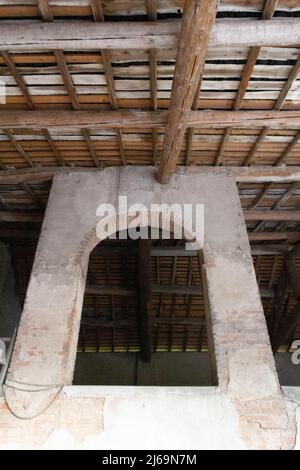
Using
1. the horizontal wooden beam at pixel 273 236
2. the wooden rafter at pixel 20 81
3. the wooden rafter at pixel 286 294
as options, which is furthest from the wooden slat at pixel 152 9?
the wooden rafter at pixel 286 294

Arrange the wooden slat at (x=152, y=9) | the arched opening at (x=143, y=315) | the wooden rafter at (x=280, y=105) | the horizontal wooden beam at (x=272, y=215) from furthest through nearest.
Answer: the arched opening at (x=143, y=315) < the horizontal wooden beam at (x=272, y=215) < the wooden rafter at (x=280, y=105) < the wooden slat at (x=152, y=9)

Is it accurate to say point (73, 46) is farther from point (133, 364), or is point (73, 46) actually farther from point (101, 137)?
point (133, 364)

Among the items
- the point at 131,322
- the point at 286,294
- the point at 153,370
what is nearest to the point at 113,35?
the point at 131,322

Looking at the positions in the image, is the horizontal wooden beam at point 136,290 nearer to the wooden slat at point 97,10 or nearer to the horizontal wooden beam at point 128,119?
the horizontal wooden beam at point 128,119

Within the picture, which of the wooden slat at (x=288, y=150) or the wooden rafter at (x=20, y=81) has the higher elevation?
the wooden slat at (x=288, y=150)

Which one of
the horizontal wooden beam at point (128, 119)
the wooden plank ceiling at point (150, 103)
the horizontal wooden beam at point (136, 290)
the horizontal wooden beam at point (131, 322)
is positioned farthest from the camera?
the horizontal wooden beam at point (131, 322)

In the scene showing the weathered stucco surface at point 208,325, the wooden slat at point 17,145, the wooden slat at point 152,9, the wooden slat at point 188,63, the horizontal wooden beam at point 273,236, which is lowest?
the weathered stucco surface at point 208,325

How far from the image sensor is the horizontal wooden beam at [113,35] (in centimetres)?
254

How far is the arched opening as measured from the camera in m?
6.68

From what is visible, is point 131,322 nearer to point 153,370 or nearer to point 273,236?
point 153,370

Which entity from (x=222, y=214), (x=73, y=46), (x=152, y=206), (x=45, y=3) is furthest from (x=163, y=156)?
(x=45, y=3)

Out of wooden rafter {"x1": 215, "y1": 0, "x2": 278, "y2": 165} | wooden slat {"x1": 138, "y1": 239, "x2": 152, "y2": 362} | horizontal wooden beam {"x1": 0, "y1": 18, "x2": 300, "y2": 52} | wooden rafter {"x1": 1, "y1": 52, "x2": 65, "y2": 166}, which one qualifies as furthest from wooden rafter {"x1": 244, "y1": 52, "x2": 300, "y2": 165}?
wooden rafter {"x1": 1, "y1": 52, "x2": 65, "y2": 166}

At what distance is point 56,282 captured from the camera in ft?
11.9

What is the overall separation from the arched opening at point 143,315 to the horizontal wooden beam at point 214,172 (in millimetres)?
1577
